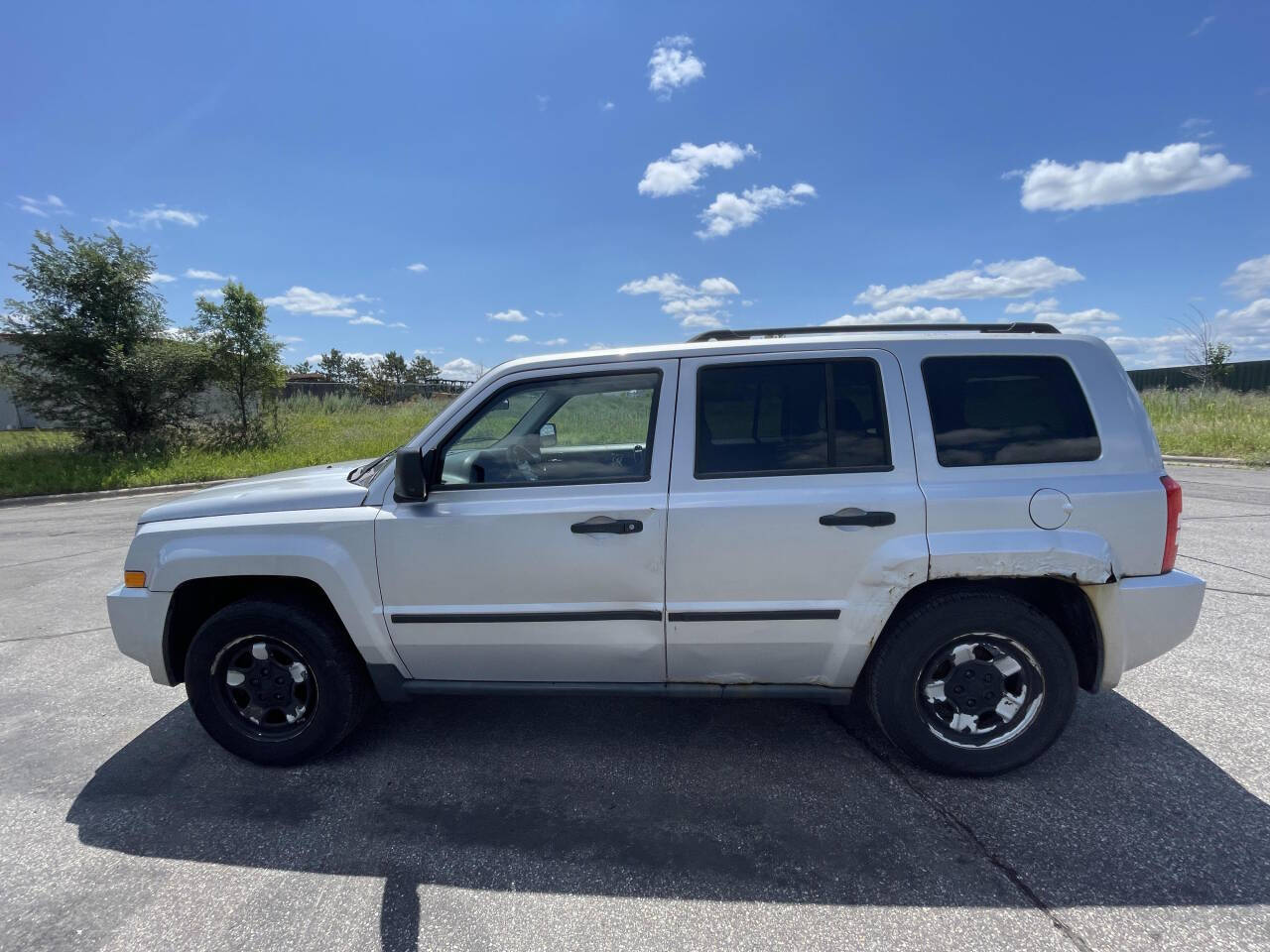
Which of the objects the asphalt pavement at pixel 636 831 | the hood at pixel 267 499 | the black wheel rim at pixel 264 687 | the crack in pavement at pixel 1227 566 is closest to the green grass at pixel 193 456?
the hood at pixel 267 499

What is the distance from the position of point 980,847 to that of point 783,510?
1411 millimetres

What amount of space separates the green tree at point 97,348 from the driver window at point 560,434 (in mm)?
16369

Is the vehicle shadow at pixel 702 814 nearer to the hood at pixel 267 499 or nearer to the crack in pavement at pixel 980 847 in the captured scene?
the crack in pavement at pixel 980 847

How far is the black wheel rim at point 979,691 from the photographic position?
2.68m

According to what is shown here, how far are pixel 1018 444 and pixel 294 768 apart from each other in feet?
11.6

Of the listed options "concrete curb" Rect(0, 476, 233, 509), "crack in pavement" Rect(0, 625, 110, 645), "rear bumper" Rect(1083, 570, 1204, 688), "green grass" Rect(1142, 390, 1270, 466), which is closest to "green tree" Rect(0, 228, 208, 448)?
"concrete curb" Rect(0, 476, 233, 509)

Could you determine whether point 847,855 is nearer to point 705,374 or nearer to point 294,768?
point 705,374

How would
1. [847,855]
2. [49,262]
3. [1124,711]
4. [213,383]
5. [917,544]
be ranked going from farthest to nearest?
[213,383], [49,262], [1124,711], [917,544], [847,855]

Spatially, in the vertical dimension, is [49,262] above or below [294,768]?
above

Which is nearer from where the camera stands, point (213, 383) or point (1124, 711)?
point (1124, 711)

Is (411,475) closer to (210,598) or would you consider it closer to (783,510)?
(210,598)

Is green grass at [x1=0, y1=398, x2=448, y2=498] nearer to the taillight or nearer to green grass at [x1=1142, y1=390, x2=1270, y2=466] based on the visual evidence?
the taillight

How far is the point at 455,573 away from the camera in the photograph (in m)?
2.73

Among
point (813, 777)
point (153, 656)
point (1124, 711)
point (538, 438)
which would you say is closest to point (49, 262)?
point (153, 656)
